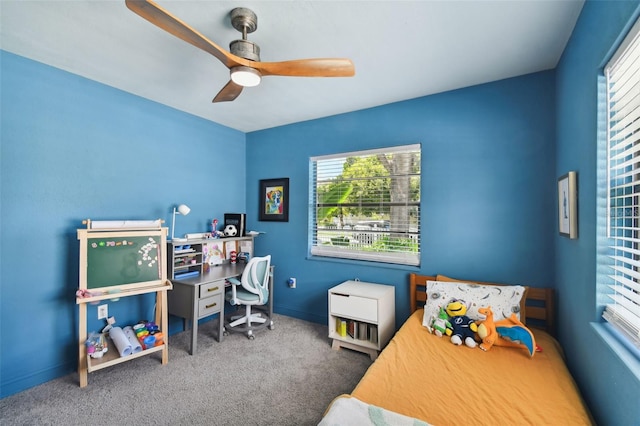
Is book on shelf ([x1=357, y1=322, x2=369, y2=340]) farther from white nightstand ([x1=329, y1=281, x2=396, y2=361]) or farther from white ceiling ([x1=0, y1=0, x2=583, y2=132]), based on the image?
white ceiling ([x1=0, y1=0, x2=583, y2=132])

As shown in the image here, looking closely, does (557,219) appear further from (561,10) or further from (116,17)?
(116,17)

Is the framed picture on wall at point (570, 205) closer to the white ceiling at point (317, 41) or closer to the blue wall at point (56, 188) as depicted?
the white ceiling at point (317, 41)

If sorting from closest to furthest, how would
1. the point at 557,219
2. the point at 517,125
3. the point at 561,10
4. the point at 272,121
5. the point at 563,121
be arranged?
the point at 561,10 < the point at 563,121 < the point at 557,219 < the point at 517,125 < the point at 272,121

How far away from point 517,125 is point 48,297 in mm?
4186

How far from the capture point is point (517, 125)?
234 centimetres

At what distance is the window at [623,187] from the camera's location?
1104 millimetres

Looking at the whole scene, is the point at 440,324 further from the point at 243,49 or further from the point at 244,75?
the point at 243,49

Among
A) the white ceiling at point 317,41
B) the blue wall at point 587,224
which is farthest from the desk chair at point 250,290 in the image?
the blue wall at point 587,224

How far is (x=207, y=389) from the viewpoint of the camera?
208 cm

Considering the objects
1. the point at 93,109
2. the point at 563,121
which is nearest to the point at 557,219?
the point at 563,121

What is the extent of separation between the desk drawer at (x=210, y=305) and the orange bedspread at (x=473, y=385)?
1.82 metres

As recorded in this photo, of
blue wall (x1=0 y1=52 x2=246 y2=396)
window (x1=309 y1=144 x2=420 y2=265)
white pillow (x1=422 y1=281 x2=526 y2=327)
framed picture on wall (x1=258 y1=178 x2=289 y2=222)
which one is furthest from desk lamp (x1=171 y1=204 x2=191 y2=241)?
white pillow (x1=422 y1=281 x2=526 y2=327)

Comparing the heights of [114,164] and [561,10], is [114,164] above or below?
below

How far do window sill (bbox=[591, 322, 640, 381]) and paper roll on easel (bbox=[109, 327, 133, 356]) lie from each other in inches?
118
